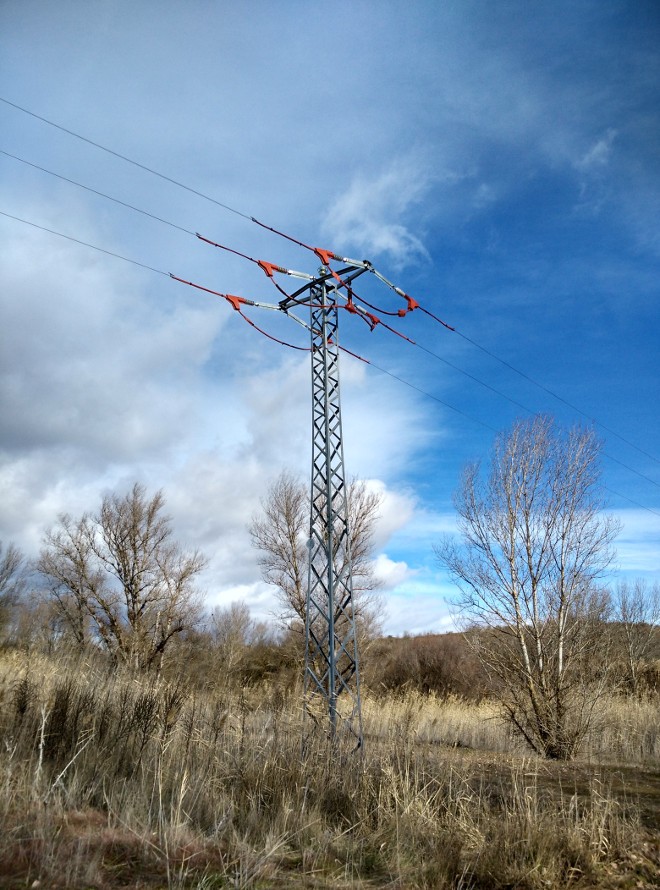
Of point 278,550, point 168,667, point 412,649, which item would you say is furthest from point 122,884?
point 412,649

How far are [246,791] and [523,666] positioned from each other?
813 cm

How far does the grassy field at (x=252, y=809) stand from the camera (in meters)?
3.81

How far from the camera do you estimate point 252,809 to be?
489 centimetres

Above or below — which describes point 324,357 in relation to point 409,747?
above

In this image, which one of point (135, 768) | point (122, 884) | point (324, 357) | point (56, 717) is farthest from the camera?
point (324, 357)

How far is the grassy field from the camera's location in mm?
3807

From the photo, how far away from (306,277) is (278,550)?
20.4 m

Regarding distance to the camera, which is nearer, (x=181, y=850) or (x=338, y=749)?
(x=181, y=850)

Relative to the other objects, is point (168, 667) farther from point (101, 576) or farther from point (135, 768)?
point (101, 576)

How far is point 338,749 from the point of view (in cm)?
650

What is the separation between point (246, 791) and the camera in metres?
5.45

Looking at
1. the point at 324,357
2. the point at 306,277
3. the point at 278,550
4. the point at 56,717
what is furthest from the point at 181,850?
the point at 278,550

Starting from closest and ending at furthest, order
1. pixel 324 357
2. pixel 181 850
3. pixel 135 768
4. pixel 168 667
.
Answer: pixel 181 850 → pixel 135 768 → pixel 168 667 → pixel 324 357

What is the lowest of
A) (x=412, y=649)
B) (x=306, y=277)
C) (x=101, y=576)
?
(x=412, y=649)
